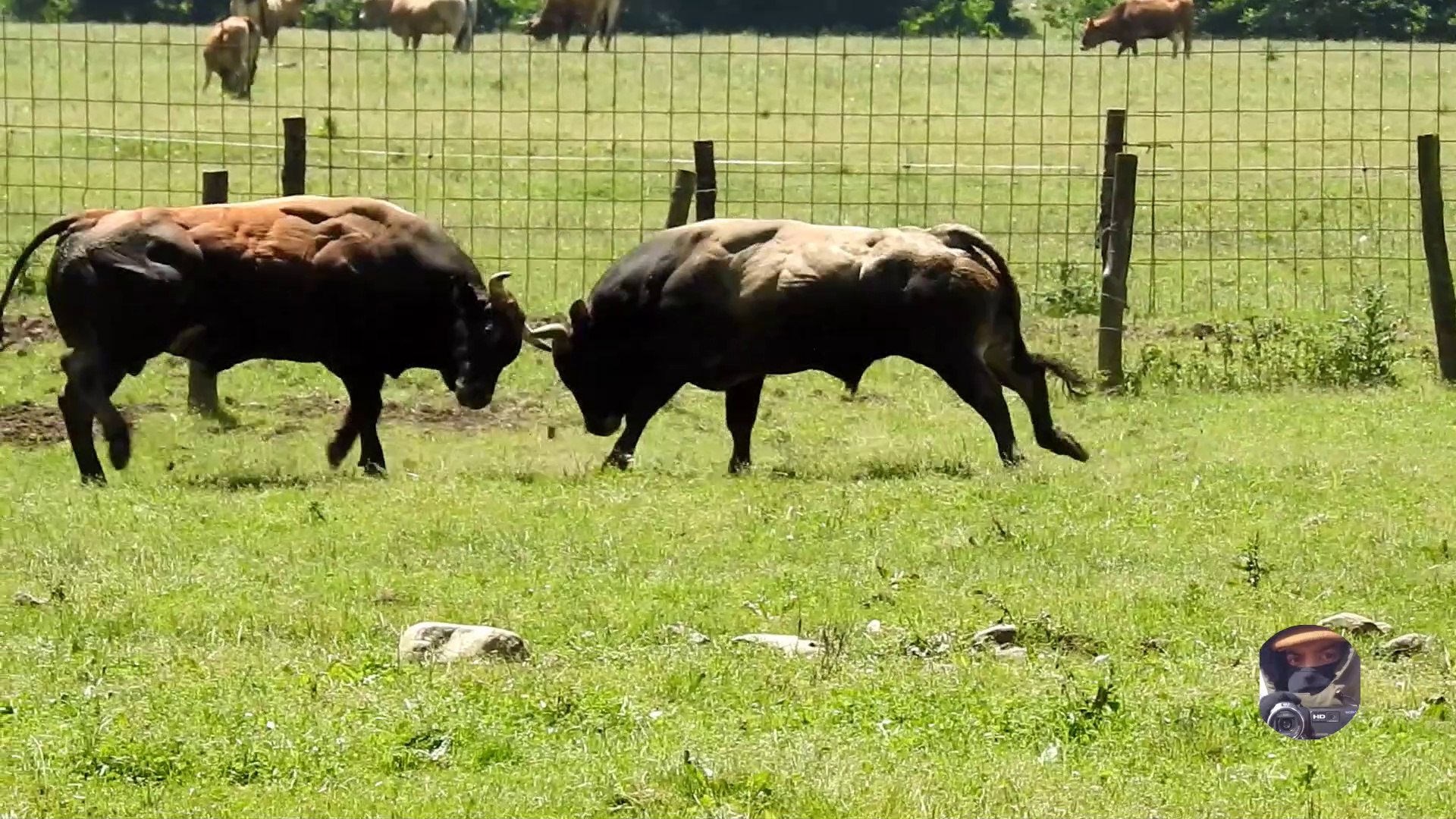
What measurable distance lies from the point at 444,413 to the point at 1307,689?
873 centimetres

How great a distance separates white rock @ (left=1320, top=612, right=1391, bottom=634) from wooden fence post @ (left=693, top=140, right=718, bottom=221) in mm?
7817

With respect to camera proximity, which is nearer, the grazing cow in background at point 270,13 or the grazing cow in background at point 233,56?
the grazing cow in background at point 233,56

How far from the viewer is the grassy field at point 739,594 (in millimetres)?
6367

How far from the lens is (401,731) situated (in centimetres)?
668

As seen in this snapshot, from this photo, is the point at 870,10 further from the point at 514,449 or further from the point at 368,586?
the point at 368,586

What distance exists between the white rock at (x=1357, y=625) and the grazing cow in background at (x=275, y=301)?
5736 mm

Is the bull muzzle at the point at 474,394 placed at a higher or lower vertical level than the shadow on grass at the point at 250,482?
higher

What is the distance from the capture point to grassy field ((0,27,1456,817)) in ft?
20.9

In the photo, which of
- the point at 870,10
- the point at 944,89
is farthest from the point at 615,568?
the point at 870,10

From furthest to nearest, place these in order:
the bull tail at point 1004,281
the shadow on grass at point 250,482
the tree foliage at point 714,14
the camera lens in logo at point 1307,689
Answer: the tree foliage at point 714,14 → the bull tail at point 1004,281 → the shadow on grass at point 250,482 → the camera lens in logo at point 1307,689

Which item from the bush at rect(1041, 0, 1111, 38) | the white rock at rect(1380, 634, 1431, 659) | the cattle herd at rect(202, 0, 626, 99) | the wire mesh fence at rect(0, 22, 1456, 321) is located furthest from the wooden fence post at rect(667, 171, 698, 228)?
the bush at rect(1041, 0, 1111, 38)

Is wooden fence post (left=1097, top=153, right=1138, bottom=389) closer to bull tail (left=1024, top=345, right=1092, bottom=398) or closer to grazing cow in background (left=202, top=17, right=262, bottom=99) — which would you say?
bull tail (left=1024, top=345, right=1092, bottom=398)

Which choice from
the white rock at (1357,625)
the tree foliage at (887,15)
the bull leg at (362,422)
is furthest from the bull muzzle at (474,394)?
the tree foliage at (887,15)

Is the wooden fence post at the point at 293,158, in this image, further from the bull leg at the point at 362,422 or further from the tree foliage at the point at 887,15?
A: the tree foliage at the point at 887,15
